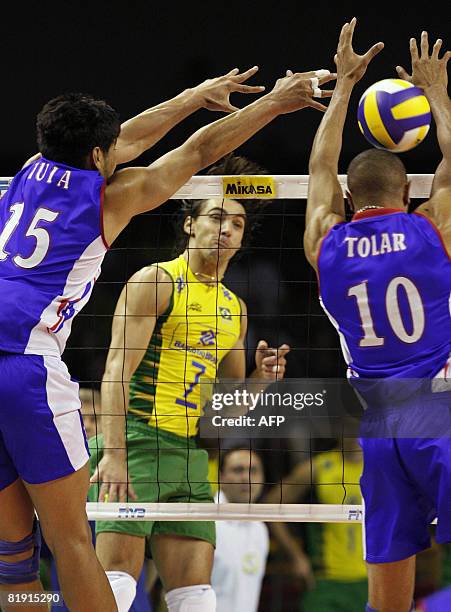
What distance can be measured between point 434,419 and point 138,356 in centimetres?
191

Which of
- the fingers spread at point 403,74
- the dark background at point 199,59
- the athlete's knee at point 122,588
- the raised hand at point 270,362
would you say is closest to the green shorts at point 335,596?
the raised hand at point 270,362

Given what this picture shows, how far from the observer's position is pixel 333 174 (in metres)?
3.97

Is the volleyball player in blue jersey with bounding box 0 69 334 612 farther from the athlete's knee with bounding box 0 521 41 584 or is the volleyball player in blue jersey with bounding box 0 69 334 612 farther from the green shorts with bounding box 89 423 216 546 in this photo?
the green shorts with bounding box 89 423 216 546

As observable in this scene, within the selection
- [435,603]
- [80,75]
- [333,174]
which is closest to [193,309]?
[333,174]

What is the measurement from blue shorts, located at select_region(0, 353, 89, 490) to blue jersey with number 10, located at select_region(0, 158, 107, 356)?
0.10 m

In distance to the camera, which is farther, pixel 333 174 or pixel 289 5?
pixel 289 5

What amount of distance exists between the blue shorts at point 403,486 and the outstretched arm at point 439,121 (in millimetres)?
717

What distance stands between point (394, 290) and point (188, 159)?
1.05m

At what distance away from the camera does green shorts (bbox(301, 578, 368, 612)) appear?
622 centimetres

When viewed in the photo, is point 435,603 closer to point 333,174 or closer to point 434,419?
point 434,419

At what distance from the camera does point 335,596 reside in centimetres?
630

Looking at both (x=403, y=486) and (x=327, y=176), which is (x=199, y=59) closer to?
(x=327, y=176)

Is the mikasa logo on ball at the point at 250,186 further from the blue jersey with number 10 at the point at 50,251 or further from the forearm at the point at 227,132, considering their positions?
the blue jersey with number 10 at the point at 50,251

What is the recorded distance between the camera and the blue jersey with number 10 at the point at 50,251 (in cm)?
352
